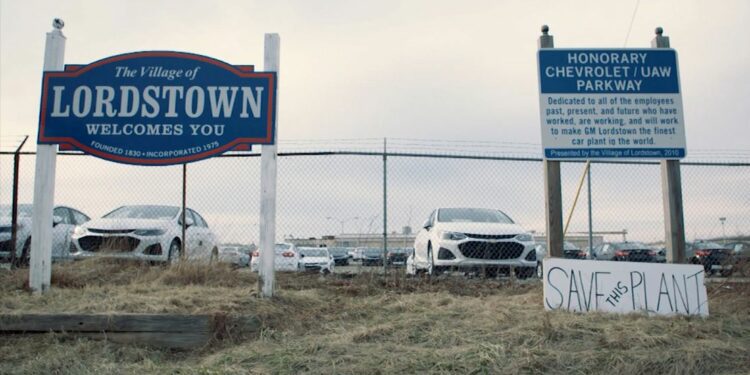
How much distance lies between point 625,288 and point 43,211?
5929 mm

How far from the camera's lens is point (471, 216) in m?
9.21

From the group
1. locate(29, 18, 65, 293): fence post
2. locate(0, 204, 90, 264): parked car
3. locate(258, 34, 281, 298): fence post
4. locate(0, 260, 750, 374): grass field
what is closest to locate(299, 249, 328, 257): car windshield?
locate(0, 204, 90, 264): parked car

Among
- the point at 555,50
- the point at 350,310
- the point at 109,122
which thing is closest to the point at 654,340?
the point at 350,310

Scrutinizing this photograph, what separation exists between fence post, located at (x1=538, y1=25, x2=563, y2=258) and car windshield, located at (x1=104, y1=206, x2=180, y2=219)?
6.45 meters

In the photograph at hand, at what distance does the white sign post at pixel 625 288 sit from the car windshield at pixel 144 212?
671cm

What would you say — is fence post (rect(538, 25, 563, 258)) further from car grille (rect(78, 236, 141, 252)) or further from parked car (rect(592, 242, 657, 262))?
parked car (rect(592, 242, 657, 262))

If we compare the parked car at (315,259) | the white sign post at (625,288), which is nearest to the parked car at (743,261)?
the white sign post at (625,288)

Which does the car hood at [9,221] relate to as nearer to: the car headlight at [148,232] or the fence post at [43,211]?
the car headlight at [148,232]

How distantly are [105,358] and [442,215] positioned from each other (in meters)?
6.28

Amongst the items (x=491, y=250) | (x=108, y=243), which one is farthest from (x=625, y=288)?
(x=108, y=243)

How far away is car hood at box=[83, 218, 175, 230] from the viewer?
335 inches

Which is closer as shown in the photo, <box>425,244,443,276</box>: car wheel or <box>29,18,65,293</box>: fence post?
<box>29,18,65,293</box>: fence post

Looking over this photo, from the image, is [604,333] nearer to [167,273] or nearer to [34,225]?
[167,273]

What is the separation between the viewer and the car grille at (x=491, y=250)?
319 inches
